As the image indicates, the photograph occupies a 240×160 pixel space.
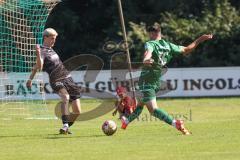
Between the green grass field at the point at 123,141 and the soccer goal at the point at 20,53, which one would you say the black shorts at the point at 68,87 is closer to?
the green grass field at the point at 123,141

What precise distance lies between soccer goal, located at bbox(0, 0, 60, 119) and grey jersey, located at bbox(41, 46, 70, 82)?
419 cm

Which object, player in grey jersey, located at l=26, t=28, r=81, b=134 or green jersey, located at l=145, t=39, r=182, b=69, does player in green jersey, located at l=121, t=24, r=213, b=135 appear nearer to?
green jersey, located at l=145, t=39, r=182, b=69

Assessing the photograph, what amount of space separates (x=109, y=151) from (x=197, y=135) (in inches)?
93.5

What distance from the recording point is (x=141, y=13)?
126ft

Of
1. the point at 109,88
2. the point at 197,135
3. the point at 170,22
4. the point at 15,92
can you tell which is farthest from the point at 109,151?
the point at 170,22

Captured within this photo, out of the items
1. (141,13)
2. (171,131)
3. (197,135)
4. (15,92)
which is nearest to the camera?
(197,135)

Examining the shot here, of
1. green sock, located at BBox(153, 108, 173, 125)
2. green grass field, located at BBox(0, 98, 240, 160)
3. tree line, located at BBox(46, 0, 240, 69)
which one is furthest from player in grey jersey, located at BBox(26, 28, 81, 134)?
tree line, located at BBox(46, 0, 240, 69)

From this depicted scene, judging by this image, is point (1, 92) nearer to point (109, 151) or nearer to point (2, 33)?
point (2, 33)

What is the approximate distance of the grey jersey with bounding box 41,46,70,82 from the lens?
547 inches

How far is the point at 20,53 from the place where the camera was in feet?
63.6

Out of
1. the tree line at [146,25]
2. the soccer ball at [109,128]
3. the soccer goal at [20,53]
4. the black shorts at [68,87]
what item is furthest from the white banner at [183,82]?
the soccer ball at [109,128]

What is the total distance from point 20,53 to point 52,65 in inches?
220

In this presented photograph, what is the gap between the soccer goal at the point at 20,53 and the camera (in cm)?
1853

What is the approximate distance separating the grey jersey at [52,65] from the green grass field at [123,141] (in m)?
1.04
